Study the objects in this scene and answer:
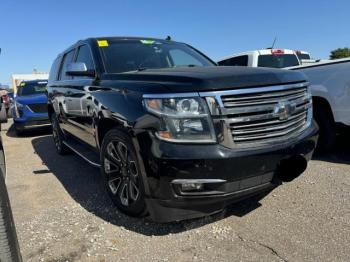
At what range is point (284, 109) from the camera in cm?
325

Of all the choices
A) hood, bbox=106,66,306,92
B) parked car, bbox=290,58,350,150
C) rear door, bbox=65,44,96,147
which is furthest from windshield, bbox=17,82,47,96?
hood, bbox=106,66,306,92

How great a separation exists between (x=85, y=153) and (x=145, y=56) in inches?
59.0

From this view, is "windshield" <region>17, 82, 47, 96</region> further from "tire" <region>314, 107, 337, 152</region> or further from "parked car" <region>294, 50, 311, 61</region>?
"tire" <region>314, 107, 337, 152</region>

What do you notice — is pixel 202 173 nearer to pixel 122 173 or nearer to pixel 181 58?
pixel 122 173

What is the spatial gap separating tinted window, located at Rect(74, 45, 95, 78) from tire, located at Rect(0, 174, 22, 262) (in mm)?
2331

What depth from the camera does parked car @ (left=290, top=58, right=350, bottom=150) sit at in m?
4.96

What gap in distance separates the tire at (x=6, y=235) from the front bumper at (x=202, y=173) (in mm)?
1072

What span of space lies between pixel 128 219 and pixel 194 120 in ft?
4.62

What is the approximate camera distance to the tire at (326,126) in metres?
5.30

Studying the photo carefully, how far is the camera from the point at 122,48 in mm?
4605

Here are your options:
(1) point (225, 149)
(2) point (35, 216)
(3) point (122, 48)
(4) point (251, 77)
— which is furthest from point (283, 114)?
(2) point (35, 216)

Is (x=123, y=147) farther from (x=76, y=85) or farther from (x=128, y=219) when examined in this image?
(x=76, y=85)

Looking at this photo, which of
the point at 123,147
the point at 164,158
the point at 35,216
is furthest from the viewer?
the point at 35,216

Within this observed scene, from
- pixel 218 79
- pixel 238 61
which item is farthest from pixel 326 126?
pixel 238 61
